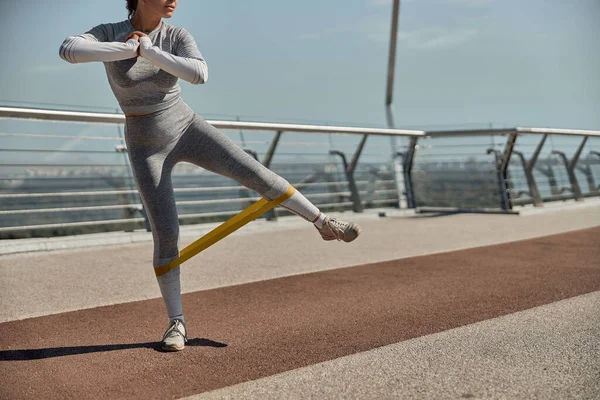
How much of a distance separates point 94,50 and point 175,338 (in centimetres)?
144

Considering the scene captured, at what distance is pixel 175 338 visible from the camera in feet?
12.7

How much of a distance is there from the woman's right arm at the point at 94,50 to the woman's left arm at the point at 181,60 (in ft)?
0.19

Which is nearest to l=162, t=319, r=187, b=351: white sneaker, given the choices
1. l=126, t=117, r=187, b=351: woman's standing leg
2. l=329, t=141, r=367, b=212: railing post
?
l=126, t=117, r=187, b=351: woman's standing leg

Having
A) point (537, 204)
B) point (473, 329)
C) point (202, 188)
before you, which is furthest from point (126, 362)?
point (537, 204)

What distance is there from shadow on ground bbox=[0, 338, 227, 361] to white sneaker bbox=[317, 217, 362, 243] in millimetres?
779

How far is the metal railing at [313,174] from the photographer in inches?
340

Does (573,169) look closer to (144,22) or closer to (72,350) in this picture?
(144,22)

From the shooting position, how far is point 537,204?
535 inches

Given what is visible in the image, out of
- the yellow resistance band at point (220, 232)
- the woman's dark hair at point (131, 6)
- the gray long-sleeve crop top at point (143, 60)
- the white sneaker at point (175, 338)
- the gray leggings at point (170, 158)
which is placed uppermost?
the woman's dark hair at point (131, 6)

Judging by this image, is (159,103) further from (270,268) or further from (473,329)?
(270,268)

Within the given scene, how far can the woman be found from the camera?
350 cm

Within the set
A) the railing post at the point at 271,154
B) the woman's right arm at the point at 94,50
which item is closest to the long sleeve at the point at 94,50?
the woman's right arm at the point at 94,50

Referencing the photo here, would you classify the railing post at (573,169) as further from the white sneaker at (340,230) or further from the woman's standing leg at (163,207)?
the woman's standing leg at (163,207)

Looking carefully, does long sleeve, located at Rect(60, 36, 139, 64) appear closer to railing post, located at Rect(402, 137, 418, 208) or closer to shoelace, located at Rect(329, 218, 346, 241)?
shoelace, located at Rect(329, 218, 346, 241)
